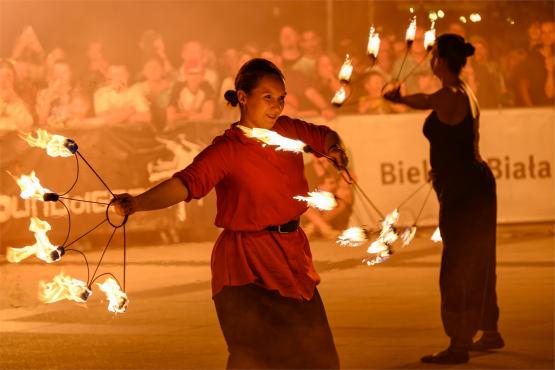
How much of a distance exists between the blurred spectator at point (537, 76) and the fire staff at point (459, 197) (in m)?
9.16

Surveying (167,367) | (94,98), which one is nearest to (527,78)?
(94,98)

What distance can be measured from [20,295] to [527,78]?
7.90m

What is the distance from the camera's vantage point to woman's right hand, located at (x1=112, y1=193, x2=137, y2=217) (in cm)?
585

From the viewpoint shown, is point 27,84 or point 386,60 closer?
point 27,84

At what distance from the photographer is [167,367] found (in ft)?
28.2

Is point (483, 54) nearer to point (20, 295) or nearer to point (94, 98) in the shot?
point (94, 98)

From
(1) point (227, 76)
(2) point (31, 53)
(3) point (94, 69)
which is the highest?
(2) point (31, 53)

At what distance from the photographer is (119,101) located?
16500mm

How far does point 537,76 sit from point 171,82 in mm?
4584

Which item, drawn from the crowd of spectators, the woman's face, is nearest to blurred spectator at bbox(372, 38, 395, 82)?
the crowd of spectators

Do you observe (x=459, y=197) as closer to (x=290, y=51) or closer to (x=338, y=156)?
(x=338, y=156)

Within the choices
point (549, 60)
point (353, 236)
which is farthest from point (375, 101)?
point (353, 236)

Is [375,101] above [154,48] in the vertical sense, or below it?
below

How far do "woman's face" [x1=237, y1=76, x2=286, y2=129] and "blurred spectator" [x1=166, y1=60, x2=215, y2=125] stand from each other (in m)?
10.0
